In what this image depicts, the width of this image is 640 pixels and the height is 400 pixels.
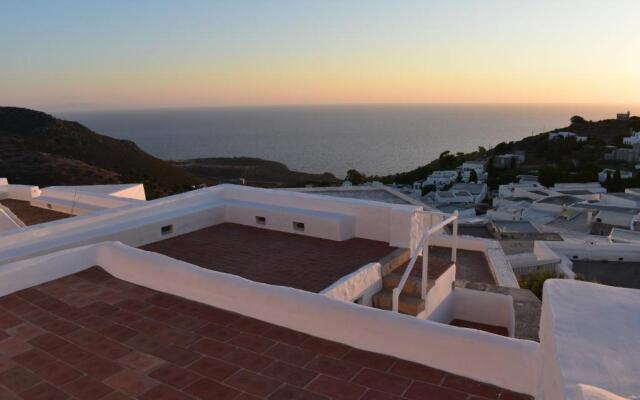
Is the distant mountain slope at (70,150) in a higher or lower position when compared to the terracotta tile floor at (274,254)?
lower

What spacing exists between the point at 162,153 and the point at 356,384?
128928 millimetres

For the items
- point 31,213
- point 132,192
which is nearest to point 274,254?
point 31,213

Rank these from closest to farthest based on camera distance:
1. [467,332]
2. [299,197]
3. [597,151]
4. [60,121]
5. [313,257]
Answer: [467,332]
[313,257]
[299,197]
[60,121]
[597,151]

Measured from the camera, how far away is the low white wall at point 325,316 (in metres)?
2.89

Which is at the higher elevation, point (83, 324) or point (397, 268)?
point (83, 324)

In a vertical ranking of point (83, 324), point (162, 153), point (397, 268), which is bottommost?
point (162, 153)

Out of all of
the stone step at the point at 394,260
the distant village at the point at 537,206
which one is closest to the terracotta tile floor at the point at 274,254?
the stone step at the point at 394,260

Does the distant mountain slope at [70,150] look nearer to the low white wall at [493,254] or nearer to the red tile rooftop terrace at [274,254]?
the low white wall at [493,254]

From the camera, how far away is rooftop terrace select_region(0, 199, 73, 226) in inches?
348

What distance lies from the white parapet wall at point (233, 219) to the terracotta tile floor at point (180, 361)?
2206 mm

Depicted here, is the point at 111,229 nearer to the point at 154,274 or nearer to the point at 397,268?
the point at 154,274

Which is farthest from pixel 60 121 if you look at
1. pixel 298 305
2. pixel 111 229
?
pixel 298 305

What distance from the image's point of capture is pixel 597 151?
201 feet

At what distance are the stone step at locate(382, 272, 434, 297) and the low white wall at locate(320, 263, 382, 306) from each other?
0.11 meters
